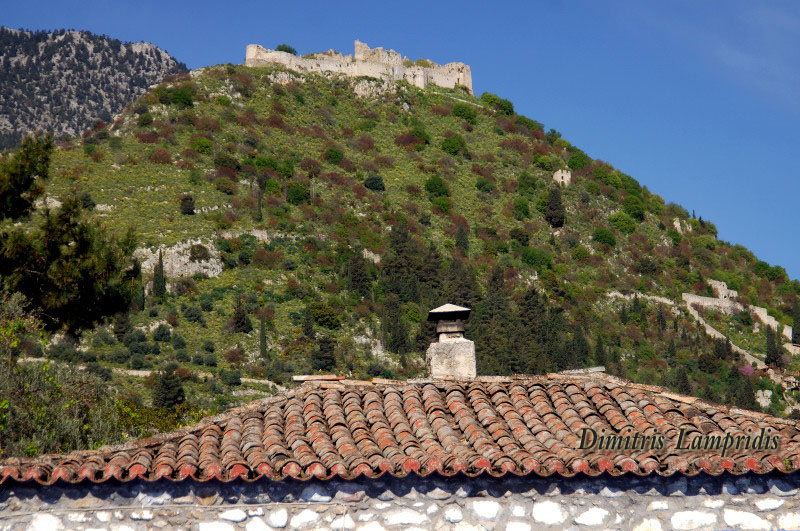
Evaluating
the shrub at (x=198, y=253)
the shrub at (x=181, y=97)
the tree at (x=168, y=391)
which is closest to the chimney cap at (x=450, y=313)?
the tree at (x=168, y=391)

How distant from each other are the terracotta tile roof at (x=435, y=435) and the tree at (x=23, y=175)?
11.6m

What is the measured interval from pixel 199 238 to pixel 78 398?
62.3 meters

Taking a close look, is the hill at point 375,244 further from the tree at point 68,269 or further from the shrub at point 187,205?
the tree at point 68,269

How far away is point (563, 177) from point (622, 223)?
10.6 metres

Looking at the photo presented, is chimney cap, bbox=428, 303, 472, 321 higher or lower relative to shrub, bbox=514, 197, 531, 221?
lower

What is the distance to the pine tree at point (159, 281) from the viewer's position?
70.9 meters

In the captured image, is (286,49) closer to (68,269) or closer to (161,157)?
(161,157)

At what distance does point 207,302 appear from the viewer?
235 ft

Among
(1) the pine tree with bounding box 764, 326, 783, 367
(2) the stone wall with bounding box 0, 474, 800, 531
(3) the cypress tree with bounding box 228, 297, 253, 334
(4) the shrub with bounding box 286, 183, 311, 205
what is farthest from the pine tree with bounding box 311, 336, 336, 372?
(2) the stone wall with bounding box 0, 474, 800, 531

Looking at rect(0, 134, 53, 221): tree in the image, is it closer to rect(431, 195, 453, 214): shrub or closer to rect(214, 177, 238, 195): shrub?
rect(214, 177, 238, 195): shrub

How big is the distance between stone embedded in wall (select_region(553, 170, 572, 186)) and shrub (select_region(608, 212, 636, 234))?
26.0 feet

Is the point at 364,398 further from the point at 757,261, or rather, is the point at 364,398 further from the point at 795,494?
the point at 757,261

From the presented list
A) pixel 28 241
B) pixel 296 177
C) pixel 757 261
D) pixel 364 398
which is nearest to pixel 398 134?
pixel 296 177

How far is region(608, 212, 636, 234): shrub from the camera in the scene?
4284 inches
